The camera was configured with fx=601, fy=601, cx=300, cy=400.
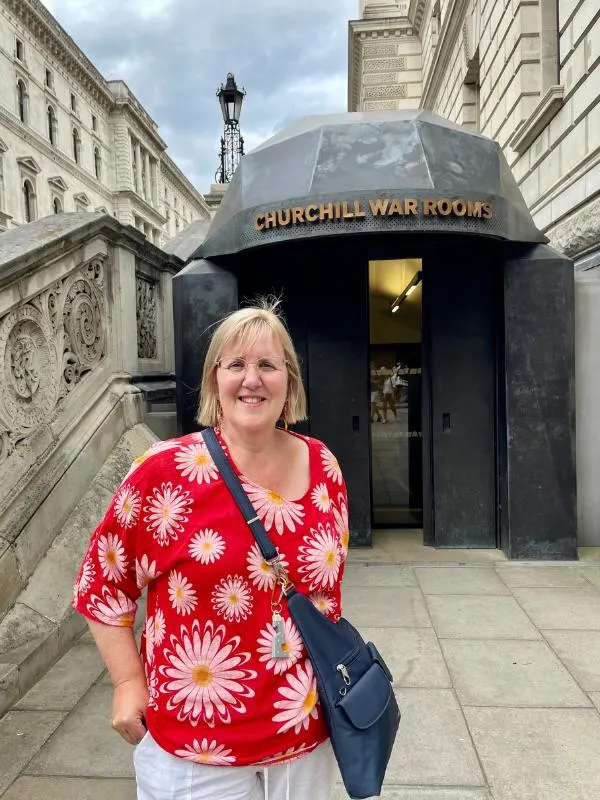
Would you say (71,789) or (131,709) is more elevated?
(131,709)

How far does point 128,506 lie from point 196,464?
0.65 feet

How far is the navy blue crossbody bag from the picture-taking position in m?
1.39

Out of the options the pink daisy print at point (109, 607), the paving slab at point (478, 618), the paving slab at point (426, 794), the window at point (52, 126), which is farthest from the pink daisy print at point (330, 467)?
the window at point (52, 126)

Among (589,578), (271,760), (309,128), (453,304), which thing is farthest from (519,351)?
(271,760)

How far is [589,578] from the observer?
200 inches

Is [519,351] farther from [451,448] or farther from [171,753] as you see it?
[171,753]

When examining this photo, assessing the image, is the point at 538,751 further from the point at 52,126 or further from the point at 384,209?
the point at 52,126

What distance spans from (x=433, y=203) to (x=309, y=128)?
1.33m

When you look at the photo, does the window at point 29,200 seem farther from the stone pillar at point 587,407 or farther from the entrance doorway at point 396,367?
the stone pillar at point 587,407

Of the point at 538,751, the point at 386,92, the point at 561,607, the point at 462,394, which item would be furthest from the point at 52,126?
the point at 538,751

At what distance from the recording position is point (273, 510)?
4.86 feet

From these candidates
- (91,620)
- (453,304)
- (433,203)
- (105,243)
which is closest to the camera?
(91,620)

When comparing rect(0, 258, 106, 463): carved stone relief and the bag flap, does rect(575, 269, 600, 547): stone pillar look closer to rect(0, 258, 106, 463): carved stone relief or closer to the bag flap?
rect(0, 258, 106, 463): carved stone relief

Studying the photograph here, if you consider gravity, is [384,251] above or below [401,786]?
above
